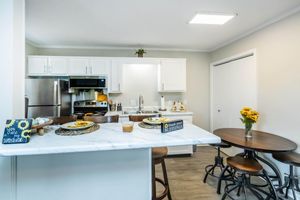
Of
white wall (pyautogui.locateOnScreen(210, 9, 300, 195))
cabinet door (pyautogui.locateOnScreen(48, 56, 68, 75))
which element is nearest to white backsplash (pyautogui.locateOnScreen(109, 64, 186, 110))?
cabinet door (pyautogui.locateOnScreen(48, 56, 68, 75))

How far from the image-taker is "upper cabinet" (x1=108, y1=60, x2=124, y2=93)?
12.3 ft

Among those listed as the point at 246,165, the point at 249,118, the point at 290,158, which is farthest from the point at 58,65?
the point at 290,158

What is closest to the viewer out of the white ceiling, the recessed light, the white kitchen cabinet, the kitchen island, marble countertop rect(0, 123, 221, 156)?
marble countertop rect(0, 123, 221, 156)

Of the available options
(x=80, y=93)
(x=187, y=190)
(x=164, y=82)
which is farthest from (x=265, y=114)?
(x=80, y=93)

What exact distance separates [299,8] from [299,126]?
158 cm

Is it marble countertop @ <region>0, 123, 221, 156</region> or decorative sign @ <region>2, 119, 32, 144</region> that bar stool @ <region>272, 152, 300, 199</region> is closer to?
marble countertop @ <region>0, 123, 221, 156</region>

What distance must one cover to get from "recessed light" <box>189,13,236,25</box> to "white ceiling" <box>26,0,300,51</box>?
0.10m

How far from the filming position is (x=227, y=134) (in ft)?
8.30

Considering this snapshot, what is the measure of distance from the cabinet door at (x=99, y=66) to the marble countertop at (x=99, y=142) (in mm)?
2539

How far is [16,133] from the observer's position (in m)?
1.14

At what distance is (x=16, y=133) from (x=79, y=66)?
9.07 ft

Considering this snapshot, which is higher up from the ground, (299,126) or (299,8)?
(299,8)

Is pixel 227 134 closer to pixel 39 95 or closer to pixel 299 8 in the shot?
pixel 299 8

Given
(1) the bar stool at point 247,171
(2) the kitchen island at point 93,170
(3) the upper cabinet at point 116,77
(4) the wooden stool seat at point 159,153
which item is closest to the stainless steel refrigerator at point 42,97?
(3) the upper cabinet at point 116,77
